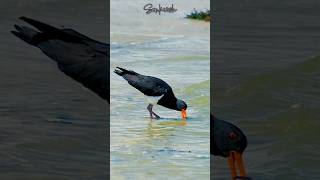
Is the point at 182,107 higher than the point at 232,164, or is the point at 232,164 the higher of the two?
the point at 182,107

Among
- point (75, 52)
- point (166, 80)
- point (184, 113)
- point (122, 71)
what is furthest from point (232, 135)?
point (75, 52)

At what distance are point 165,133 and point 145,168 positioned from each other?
0.51ft

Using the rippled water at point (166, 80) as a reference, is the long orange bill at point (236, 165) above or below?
below

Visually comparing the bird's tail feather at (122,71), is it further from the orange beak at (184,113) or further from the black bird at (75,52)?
the orange beak at (184,113)

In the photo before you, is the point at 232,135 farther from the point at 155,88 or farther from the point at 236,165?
the point at 155,88

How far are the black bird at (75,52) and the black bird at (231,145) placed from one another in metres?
0.47

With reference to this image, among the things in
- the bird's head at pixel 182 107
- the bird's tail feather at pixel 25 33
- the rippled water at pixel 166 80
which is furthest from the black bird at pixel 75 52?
the bird's head at pixel 182 107

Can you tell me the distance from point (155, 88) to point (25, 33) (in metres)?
0.64

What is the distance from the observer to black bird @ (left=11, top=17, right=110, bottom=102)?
420 cm

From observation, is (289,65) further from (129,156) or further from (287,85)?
(129,156)

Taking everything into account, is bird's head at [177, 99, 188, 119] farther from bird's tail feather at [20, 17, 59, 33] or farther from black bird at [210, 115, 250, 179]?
bird's tail feather at [20, 17, 59, 33]

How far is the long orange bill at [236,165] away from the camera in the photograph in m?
4.29

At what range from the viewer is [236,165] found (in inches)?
169

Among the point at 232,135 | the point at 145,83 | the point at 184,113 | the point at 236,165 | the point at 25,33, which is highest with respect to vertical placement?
the point at 25,33
